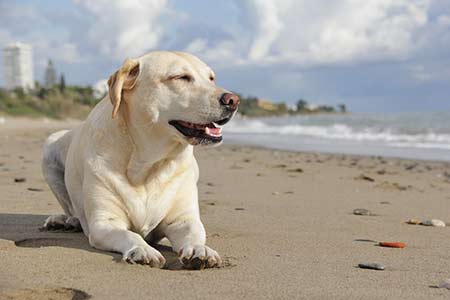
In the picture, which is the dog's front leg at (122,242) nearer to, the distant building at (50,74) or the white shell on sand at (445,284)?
the white shell on sand at (445,284)

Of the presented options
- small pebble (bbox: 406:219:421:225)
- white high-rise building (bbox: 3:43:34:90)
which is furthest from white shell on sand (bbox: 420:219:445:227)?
white high-rise building (bbox: 3:43:34:90)

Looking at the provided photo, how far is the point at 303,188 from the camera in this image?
7.88 metres

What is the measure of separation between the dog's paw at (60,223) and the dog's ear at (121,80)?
1081 mm

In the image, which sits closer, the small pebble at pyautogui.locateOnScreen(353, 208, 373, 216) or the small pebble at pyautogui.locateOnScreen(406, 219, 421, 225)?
the small pebble at pyautogui.locateOnScreen(406, 219, 421, 225)

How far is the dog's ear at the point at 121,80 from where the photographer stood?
402 cm

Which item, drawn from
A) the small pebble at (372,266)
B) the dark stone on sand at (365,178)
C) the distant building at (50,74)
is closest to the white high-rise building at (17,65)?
the distant building at (50,74)

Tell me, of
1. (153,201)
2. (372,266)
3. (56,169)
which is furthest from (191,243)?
(56,169)

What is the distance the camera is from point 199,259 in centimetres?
341

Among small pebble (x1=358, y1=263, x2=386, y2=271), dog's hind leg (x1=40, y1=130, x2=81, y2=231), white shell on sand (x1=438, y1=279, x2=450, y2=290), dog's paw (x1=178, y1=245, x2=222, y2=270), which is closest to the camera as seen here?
white shell on sand (x1=438, y1=279, x2=450, y2=290)

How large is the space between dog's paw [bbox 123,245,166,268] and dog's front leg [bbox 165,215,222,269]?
132mm

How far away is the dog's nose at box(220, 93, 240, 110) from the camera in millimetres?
3959

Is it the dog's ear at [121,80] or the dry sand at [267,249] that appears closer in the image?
the dry sand at [267,249]

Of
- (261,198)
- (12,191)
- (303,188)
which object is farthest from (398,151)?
(12,191)

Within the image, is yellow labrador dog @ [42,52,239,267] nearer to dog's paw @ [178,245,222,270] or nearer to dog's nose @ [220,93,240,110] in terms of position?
dog's nose @ [220,93,240,110]
